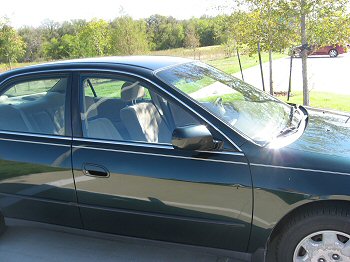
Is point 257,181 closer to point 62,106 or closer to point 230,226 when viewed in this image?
point 230,226

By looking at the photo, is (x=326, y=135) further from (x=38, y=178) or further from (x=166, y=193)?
(x=38, y=178)

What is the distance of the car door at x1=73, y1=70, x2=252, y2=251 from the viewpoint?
2482 millimetres

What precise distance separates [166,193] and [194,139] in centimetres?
47

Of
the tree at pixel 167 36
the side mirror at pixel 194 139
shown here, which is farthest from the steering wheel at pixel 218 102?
the tree at pixel 167 36

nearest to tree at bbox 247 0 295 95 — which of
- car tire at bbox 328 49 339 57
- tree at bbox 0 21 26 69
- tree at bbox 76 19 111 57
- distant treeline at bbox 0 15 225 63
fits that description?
distant treeline at bbox 0 15 225 63

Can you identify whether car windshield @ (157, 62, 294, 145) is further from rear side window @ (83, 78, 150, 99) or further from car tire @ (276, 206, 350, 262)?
car tire @ (276, 206, 350, 262)

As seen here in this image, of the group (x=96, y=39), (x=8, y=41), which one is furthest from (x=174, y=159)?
(x=96, y=39)

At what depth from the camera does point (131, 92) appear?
3223mm

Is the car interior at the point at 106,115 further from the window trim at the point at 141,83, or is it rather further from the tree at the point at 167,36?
the tree at the point at 167,36

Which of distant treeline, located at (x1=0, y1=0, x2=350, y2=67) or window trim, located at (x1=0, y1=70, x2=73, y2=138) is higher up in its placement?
distant treeline, located at (x1=0, y1=0, x2=350, y2=67)

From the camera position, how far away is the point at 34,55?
161 feet

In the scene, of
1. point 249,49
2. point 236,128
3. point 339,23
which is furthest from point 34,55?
point 236,128

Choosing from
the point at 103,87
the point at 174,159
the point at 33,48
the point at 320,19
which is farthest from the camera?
the point at 33,48

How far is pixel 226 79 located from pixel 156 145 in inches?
44.6
